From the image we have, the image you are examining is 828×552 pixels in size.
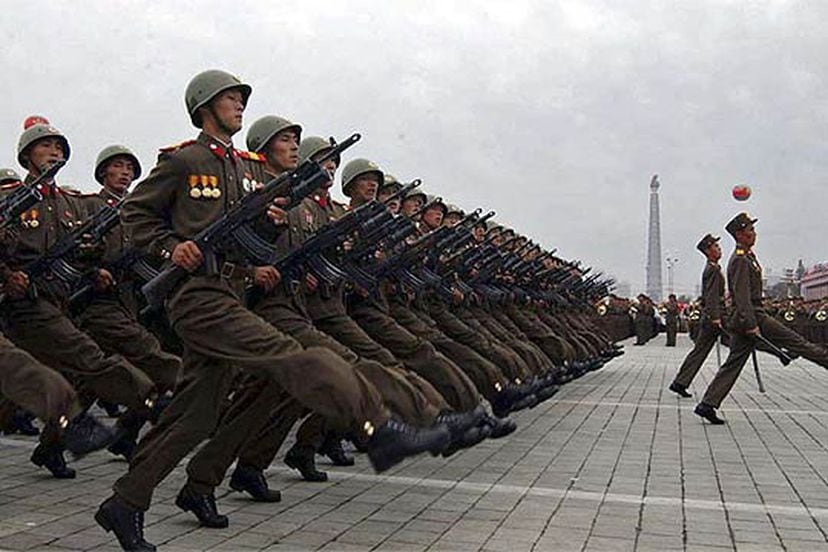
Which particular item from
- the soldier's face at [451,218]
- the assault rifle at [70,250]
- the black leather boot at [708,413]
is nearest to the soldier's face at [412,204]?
the soldier's face at [451,218]

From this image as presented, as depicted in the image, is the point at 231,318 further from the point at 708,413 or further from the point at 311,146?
the point at 708,413

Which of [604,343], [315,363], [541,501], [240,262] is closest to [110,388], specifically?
[240,262]

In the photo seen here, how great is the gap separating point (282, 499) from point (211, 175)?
2023mm

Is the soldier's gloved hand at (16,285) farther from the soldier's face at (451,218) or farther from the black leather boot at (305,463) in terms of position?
the soldier's face at (451,218)

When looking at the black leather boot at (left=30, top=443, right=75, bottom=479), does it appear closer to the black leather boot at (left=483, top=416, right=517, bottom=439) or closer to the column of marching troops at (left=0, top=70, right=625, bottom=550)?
the column of marching troops at (left=0, top=70, right=625, bottom=550)

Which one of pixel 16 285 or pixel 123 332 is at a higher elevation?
pixel 16 285

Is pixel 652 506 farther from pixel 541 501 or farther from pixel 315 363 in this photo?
pixel 315 363

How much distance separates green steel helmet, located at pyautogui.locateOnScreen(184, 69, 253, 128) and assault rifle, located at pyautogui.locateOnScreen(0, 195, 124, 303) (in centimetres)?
173

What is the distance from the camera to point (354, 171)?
25.2 ft

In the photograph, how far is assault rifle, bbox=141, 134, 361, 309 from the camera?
485cm

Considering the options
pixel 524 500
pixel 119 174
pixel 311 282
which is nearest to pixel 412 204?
pixel 119 174

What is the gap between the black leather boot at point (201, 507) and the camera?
5.26 metres

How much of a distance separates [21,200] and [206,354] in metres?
2.09

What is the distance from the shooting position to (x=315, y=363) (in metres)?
4.70
